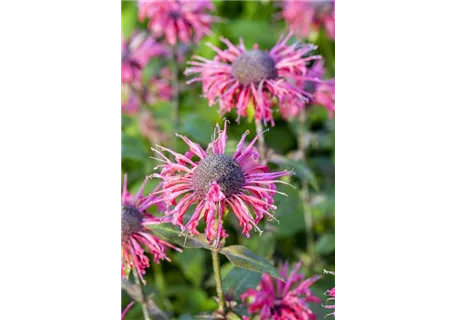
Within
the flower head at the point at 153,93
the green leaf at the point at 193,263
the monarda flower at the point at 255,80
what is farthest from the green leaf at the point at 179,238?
the flower head at the point at 153,93

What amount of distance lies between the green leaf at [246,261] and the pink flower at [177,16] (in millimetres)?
949

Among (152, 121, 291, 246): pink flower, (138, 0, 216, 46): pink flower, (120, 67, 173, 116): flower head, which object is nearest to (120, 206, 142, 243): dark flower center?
(152, 121, 291, 246): pink flower

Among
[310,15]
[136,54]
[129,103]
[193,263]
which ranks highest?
[310,15]

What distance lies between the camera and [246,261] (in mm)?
1010

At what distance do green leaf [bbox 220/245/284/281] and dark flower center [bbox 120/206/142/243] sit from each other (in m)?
0.21

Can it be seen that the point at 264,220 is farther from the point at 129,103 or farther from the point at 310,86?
the point at 129,103

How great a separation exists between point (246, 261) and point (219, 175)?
6.4 inches

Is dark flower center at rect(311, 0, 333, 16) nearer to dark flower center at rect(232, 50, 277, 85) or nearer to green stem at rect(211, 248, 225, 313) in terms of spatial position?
dark flower center at rect(232, 50, 277, 85)

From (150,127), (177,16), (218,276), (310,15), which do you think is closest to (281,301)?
(218,276)
